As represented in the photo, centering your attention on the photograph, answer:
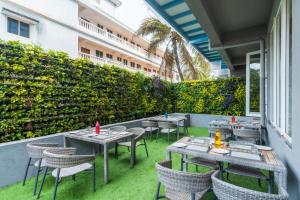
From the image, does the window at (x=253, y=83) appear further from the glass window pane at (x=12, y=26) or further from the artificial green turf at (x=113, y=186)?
the glass window pane at (x=12, y=26)

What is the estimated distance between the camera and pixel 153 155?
4438 mm

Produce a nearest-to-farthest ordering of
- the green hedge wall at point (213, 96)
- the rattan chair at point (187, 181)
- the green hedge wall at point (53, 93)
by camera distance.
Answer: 1. the rattan chair at point (187, 181)
2. the green hedge wall at point (53, 93)
3. the green hedge wall at point (213, 96)

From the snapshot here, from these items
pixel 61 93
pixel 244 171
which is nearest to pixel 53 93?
pixel 61 93

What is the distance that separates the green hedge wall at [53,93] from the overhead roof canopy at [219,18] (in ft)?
8.21

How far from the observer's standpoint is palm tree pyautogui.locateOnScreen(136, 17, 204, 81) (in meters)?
9.63

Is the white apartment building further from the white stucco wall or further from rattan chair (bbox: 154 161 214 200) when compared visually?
rattan chair (bbox: 154 161 214 200)

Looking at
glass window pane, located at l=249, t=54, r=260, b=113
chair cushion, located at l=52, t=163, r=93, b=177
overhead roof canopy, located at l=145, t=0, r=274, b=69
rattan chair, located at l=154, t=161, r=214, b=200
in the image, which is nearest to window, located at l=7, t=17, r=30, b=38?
overhead roof canopy, located at l=145, t=0, r=274, b=69

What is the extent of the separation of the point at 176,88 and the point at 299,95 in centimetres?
779

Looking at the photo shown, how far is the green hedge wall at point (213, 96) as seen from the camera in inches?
298

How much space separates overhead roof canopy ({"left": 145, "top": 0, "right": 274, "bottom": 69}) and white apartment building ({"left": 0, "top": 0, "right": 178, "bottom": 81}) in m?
5.37

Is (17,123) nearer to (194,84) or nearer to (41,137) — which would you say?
(41,137)

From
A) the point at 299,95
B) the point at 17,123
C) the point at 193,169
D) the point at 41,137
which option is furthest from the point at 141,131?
the point at 299,95

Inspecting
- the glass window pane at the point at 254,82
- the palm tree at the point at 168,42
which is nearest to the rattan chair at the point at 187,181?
the glass window pane at the point at 254,82

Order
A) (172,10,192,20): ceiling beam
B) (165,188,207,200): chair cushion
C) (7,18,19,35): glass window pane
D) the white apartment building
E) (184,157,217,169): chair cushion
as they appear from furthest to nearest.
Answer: the white apartment building, (7,18,19,35): glass window pane, (172,10,192,20): ceiling beam, (184,157,217,169): chair cushion, (165,188,207,200): chair cushion
